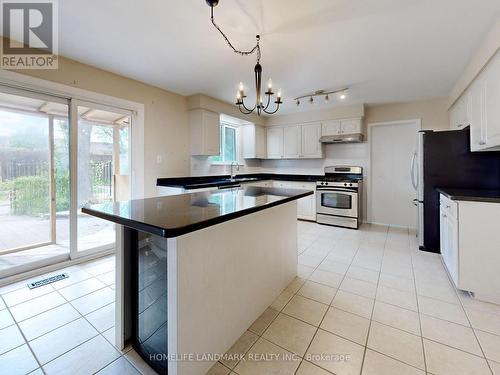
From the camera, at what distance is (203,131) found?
4078 millimetres

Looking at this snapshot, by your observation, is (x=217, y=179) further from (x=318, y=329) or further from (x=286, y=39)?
(x=318, y=329)

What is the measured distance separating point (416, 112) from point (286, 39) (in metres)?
3.42

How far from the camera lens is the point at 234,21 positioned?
79.0 inches

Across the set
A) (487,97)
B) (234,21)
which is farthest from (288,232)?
(487,97)

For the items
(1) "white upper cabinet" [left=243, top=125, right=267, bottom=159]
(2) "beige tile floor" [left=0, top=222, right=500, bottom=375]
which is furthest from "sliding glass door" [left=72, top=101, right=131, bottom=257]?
(1) "white upper cabinet" [left=243, top=125, right=267, bottom=159]

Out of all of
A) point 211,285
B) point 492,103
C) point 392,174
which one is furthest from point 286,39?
point 392,174

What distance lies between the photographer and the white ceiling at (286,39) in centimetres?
186

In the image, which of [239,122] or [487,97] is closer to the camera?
[487,97]

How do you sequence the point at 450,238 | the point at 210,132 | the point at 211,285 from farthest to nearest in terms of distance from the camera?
the point at 210,132 → the point at 450,238 → the point at 211,285

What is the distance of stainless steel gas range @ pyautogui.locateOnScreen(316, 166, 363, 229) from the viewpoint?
447 cm

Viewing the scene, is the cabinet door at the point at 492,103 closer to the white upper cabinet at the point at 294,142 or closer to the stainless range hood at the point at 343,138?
the stainless range hood at the point at 343,138

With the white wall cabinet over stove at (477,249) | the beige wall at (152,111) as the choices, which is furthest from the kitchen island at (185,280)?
the beige wall at (152,111)

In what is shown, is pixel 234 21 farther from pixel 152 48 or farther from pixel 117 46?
pixel 117 46

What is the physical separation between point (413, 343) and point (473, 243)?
3.92 ft
